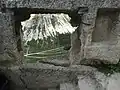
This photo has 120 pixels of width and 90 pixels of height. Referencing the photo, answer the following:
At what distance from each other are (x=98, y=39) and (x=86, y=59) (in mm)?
246

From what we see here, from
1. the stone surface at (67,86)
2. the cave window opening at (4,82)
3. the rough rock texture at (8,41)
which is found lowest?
the stone surface at (67,86)

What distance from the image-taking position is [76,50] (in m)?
2.07

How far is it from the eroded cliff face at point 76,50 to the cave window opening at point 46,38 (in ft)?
1.30

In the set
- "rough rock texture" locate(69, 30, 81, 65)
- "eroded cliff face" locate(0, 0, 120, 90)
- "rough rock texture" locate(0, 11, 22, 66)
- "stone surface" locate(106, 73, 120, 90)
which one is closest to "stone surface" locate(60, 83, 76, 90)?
"eroded cliff face" locate(0, 0, 120, 90)

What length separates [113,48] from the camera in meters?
1.91

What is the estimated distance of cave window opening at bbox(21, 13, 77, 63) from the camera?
2664 mm

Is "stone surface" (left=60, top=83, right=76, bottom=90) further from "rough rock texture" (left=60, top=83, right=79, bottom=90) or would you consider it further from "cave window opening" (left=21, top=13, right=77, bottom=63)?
"cave window opening" (left=21, top=13, right=77, bottom=63)

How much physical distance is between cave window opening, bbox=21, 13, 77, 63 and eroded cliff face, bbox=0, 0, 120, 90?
395mm

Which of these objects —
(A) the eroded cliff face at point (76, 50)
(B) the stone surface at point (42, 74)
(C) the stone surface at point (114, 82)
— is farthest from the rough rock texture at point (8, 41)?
(C) the stone surface at point (114, 82)

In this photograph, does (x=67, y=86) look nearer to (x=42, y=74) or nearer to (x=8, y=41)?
(x=42, y=74)

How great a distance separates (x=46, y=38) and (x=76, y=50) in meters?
1.06

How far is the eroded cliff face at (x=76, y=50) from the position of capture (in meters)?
1.67

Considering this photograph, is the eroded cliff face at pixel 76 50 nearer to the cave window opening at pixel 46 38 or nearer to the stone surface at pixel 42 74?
the stone surface at pixel 42 74

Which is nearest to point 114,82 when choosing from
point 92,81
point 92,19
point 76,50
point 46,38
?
point 92,81
